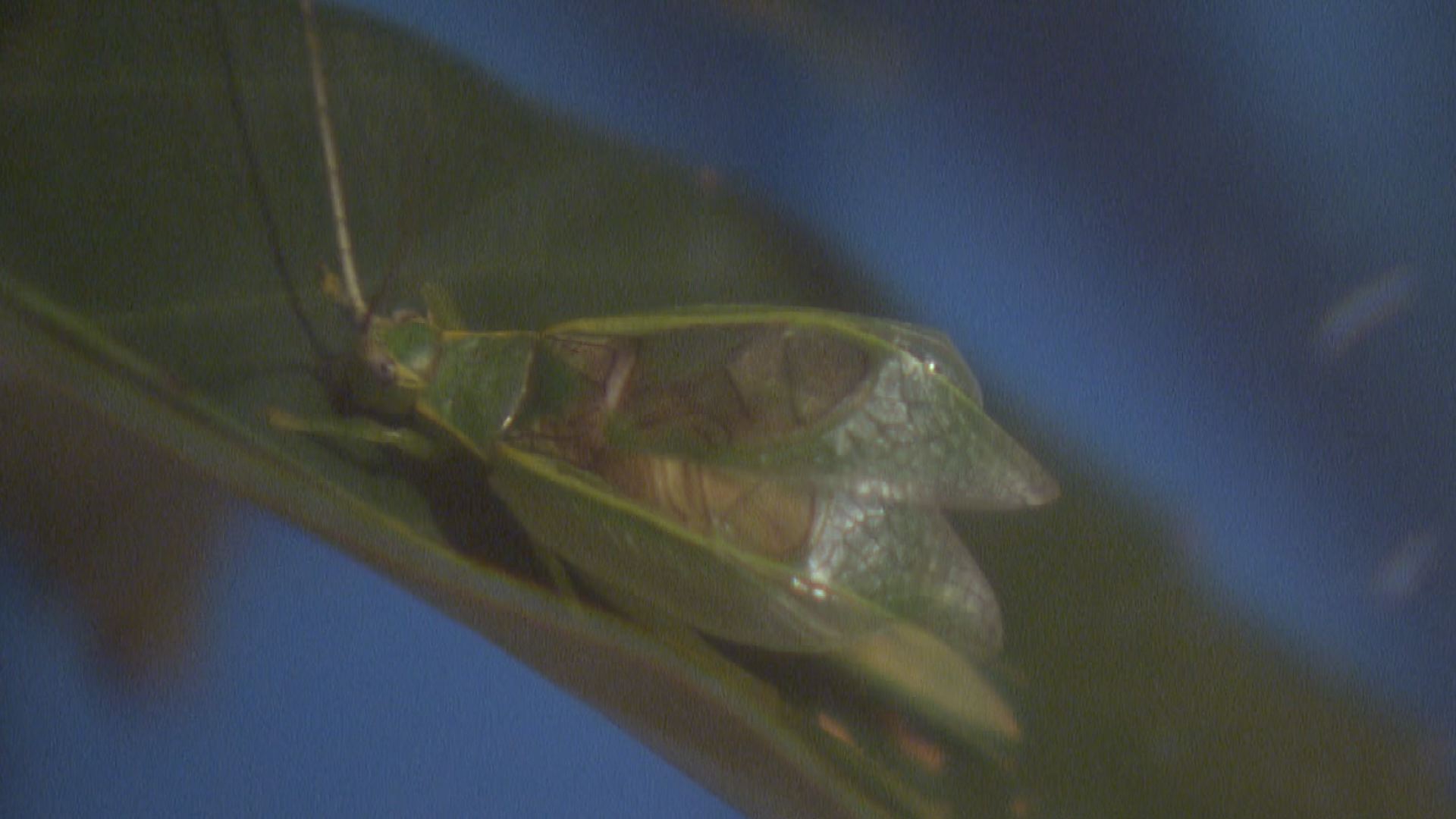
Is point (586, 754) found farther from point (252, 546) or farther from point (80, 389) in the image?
point (80, 389)

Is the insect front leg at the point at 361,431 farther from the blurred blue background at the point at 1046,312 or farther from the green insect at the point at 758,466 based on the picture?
the blurred blue background at the point at 1046,312

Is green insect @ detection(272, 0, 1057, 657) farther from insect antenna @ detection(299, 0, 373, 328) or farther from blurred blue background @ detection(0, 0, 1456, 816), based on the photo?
blurred blue background @ detection(0, 0, 1456, 816)

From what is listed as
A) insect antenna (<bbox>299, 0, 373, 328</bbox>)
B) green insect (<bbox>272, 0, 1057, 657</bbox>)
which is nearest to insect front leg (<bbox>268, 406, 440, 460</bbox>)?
green insect (<bbox>272, 0, 1057, 657</bbox>)

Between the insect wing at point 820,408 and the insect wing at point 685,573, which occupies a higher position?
the insect wing at point 820,408

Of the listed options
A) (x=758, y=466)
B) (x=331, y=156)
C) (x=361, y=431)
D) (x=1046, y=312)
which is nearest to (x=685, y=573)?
(x=758, y=466)

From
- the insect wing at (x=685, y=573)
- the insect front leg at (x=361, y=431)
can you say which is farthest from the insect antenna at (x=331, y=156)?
the insect wing at (x=685, y=573)

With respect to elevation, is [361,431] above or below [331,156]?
below

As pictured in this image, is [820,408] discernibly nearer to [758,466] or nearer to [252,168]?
[758,466]
